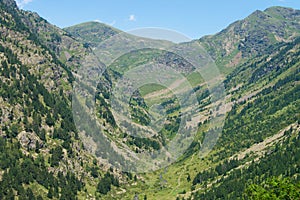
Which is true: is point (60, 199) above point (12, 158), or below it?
below

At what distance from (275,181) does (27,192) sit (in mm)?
130301

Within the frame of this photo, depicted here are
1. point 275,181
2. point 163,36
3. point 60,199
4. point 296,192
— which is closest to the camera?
point 296,192

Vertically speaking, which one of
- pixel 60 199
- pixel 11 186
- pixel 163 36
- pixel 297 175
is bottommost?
pixel 297 175

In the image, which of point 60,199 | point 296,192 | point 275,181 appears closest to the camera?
point 296,192

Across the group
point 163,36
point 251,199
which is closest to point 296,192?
point 251,199

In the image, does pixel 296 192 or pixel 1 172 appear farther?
pixel 1 172

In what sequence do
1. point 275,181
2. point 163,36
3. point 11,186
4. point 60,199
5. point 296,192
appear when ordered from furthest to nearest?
point 60,199, point 11,186, point 163,36, point 275,181, point 296,192

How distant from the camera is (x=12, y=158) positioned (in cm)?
19988

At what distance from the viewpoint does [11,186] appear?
593 ft

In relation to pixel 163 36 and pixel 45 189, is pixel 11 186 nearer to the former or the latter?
pixel 45 189

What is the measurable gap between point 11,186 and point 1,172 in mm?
11487

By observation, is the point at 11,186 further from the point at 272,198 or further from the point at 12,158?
the point at 272,198

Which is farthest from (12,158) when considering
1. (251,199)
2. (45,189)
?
(251,199)

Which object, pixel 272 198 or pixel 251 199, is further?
pixel 251 199
